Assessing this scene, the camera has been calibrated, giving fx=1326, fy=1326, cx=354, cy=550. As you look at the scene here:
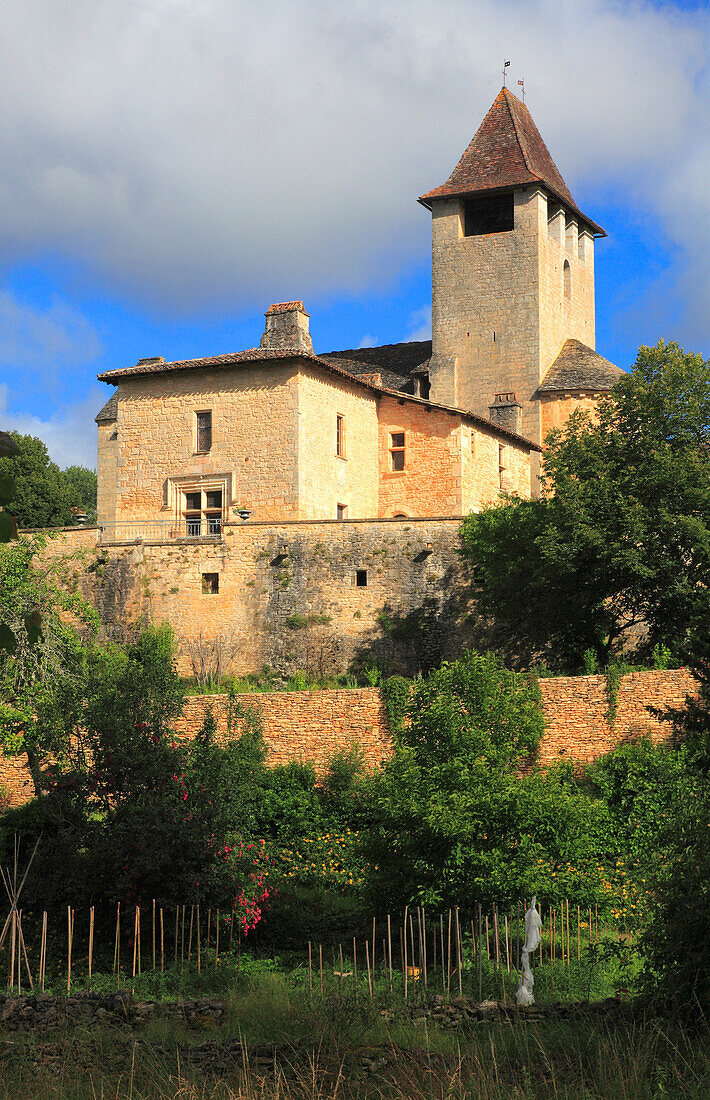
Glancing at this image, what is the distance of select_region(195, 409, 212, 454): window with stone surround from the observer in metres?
39.0

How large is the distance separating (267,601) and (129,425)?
7.99m

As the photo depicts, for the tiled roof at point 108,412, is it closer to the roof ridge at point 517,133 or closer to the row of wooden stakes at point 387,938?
the roof ridge at point 517,133

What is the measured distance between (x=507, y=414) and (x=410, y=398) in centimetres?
588

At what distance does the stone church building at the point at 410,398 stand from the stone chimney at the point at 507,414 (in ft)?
0.16

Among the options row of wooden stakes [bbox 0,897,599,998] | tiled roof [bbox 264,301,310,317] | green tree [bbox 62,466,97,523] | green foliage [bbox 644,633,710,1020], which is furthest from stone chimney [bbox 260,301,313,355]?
green tree [bbox 62,466,97,523]

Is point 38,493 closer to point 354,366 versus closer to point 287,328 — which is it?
point 354,366

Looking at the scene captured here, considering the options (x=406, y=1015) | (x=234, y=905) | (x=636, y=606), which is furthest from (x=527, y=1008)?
(x=636, y=606)

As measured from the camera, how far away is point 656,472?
1135 inches

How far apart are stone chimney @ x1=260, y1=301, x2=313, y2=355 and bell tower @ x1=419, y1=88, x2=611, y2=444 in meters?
9.65

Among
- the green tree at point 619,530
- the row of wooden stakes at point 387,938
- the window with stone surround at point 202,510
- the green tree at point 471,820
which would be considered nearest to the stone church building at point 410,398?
the window with stone surround at point 202,510

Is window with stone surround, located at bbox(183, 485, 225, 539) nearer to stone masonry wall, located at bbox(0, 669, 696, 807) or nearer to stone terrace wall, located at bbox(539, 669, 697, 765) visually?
stone masonry wall, located at bbox(0, 669, 696, 807)

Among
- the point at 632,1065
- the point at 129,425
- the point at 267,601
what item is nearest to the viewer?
the point at 632,1065

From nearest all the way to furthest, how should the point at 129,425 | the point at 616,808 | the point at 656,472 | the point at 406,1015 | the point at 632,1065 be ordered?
the point at 632,1065 < the point at 406,1015 < the point at 616,808 < the point at 656,472 < the point at 129,425

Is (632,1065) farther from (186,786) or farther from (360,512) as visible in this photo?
(360,512)
